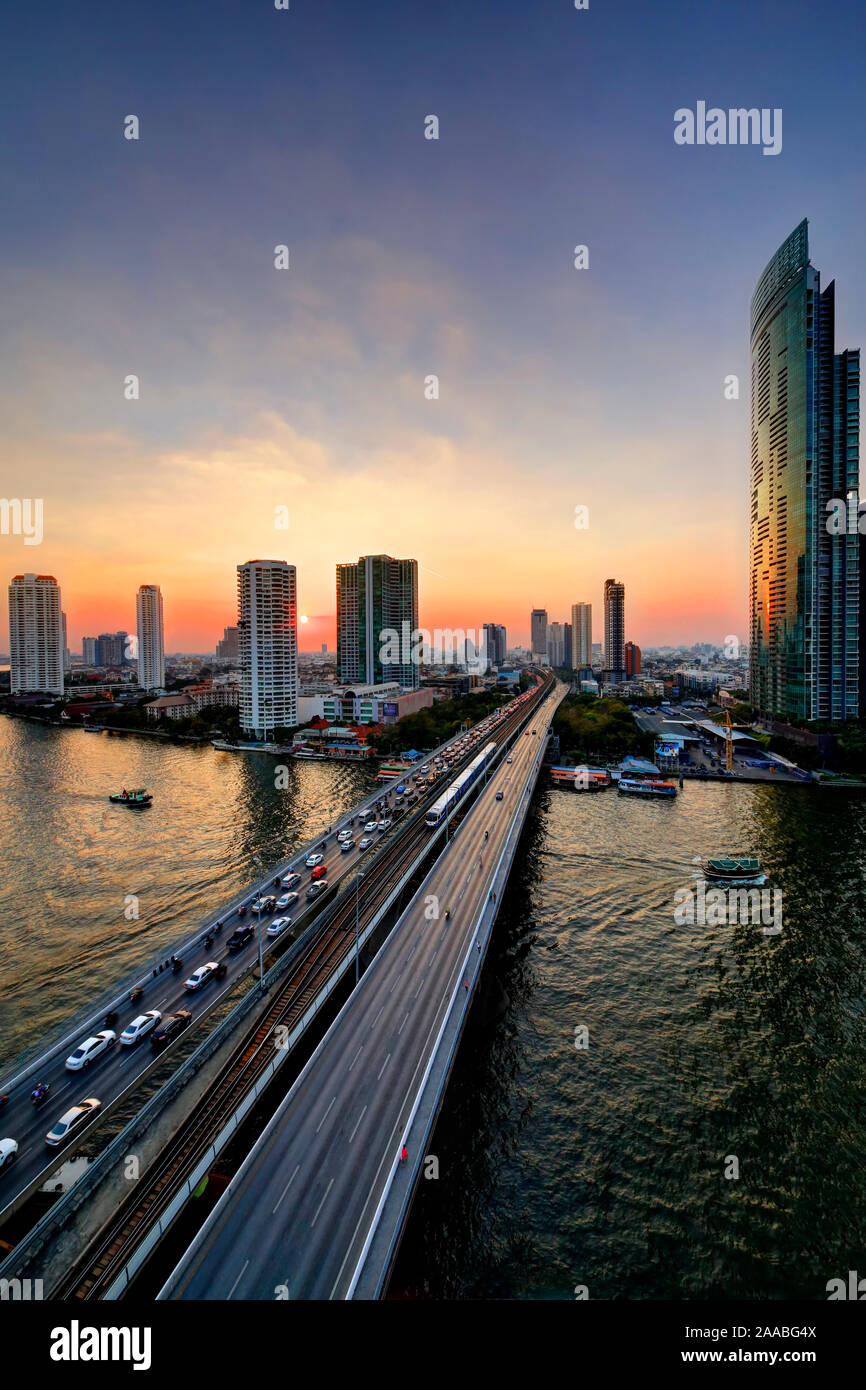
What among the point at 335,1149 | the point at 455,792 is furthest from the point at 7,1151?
the point at 455,792

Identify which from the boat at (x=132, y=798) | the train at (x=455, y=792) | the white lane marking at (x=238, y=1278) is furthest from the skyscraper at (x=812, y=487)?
the white lane marking at (x=238, y=1278)

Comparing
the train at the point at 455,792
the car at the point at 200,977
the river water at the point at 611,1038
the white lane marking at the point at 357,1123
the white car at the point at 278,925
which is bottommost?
the river water at the point at 611,1038

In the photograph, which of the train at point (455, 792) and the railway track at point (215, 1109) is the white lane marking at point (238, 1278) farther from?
the train at point (455, 792)

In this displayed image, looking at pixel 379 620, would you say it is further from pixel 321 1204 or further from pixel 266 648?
pixel 321 1204

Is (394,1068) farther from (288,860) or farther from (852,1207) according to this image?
(288,860)

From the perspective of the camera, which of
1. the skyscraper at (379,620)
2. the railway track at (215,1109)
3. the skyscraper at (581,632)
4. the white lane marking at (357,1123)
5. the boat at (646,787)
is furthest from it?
the skyscraper at (581,632)

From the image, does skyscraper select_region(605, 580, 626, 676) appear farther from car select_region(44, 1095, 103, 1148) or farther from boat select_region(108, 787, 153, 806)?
car select_region(44, 1095, 103, 1148)

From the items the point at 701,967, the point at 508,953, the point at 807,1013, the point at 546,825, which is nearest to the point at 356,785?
the point at 546,825
